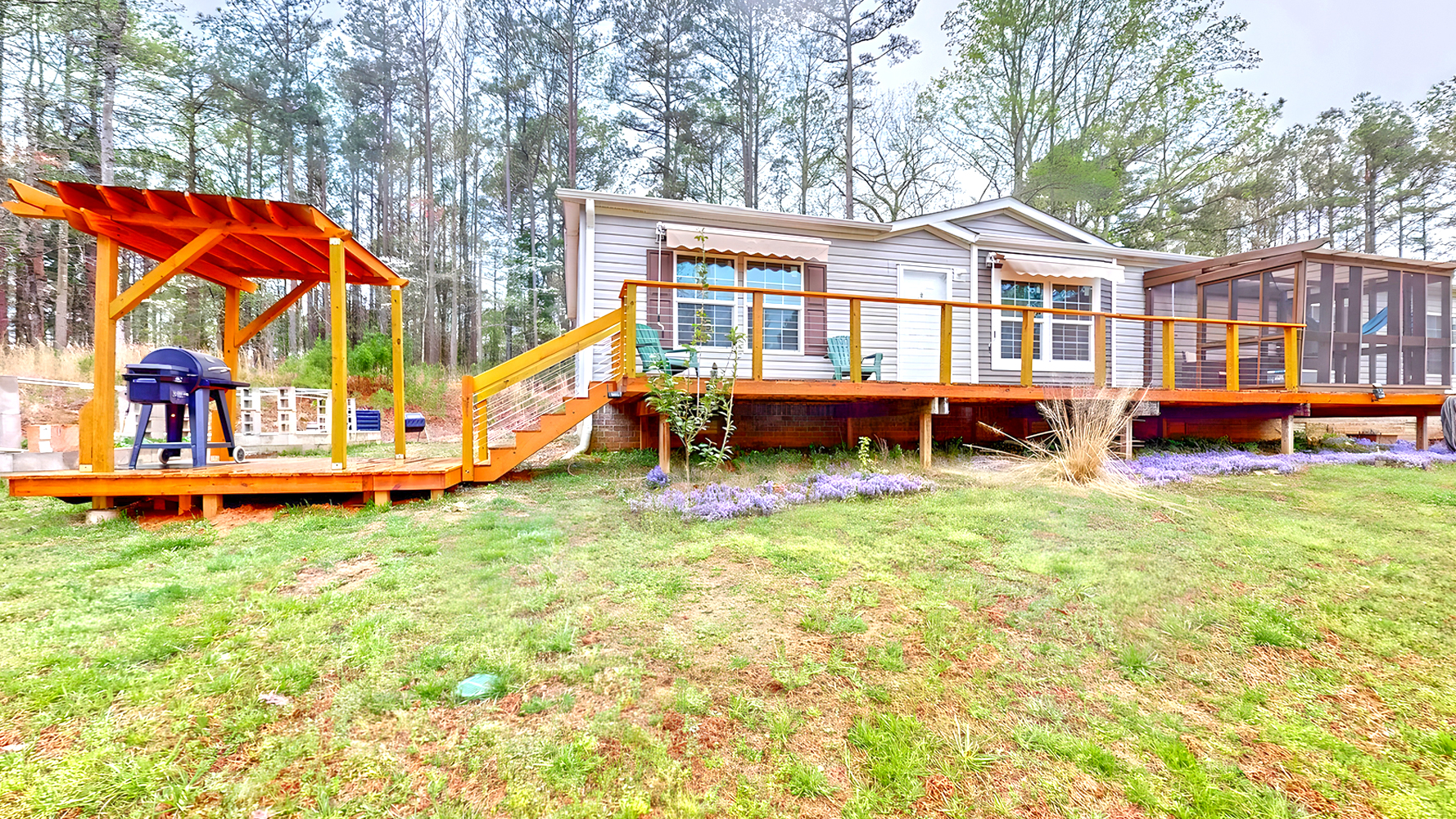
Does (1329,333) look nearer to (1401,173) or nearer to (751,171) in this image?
(751,171)

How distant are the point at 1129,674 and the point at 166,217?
6.69m

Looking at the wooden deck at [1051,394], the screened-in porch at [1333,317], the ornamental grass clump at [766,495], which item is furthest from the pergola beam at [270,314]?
the screened-in porch at [1333,317]

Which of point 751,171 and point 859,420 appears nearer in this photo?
point 859,420

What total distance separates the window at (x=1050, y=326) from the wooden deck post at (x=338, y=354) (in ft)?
28.6

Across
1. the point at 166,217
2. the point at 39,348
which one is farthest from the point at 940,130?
the point at 39,348

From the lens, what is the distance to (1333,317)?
8016 mm

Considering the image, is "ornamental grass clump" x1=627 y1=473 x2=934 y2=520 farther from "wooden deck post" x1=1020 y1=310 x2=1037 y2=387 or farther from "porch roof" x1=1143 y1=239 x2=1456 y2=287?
"porch roof" x1=1143 y1=239 x2=1456 y2=287

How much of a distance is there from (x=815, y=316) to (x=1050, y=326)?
4272 millimetres

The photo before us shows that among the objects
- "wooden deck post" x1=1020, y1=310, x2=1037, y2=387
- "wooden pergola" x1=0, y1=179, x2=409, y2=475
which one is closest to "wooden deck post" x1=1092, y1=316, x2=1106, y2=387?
"wooden deck post" x1=1020, y1=310, x2=1037, y2=387

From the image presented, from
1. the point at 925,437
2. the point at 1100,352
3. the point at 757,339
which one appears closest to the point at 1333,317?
the point at 1100,352

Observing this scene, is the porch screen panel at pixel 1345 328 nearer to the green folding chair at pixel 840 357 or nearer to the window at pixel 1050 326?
the window at pixel 1050 326

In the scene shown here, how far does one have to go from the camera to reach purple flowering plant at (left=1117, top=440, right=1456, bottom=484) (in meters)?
5.46

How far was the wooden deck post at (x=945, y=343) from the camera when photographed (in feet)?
20.0

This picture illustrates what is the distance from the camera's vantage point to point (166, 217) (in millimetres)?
4219
